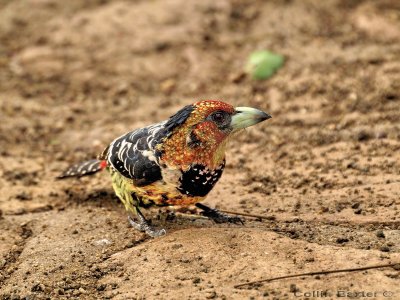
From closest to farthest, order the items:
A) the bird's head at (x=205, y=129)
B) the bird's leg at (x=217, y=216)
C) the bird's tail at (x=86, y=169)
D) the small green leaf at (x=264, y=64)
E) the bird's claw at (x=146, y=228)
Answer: the bird's head at (x=205, y=129) < the bird's claw at (x=146, y=228) < the bird's leg at (x=217, y=216) < the bird's tail at (x=86, y=169) < the small green leaf at (x=264, y=64)

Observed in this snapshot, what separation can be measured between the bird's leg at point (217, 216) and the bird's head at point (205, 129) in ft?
2.01

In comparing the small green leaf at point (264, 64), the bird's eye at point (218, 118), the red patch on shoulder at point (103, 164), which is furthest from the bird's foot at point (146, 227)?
the small green leaf at point (264, 64)

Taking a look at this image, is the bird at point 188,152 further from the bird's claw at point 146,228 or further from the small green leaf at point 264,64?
the small green leaf at point 264,64

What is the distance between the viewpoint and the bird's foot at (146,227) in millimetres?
4684

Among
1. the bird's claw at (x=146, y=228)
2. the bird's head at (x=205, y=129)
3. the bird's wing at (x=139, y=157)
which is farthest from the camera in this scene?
the bird's claw at (x=146, y=228)

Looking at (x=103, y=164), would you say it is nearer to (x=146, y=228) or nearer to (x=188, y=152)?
(x=146, y=228)

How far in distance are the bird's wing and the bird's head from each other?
0.17 m

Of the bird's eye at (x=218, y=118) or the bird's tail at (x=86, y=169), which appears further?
the bird's tail at (x=86, y=169)

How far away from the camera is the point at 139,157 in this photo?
4562mm

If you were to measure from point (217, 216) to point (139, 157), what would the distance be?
0.79 meters

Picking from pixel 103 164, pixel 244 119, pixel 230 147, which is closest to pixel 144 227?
pixel 103 164

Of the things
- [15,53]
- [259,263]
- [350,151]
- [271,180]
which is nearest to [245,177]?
[271,180]

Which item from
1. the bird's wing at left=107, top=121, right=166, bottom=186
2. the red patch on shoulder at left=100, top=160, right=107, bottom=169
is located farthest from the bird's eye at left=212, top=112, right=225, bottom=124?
the red patch on shoulder at left=100, top=160, right=107, bottom=169

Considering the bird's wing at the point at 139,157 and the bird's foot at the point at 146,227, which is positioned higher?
the bird's wing at the point at 139,157
